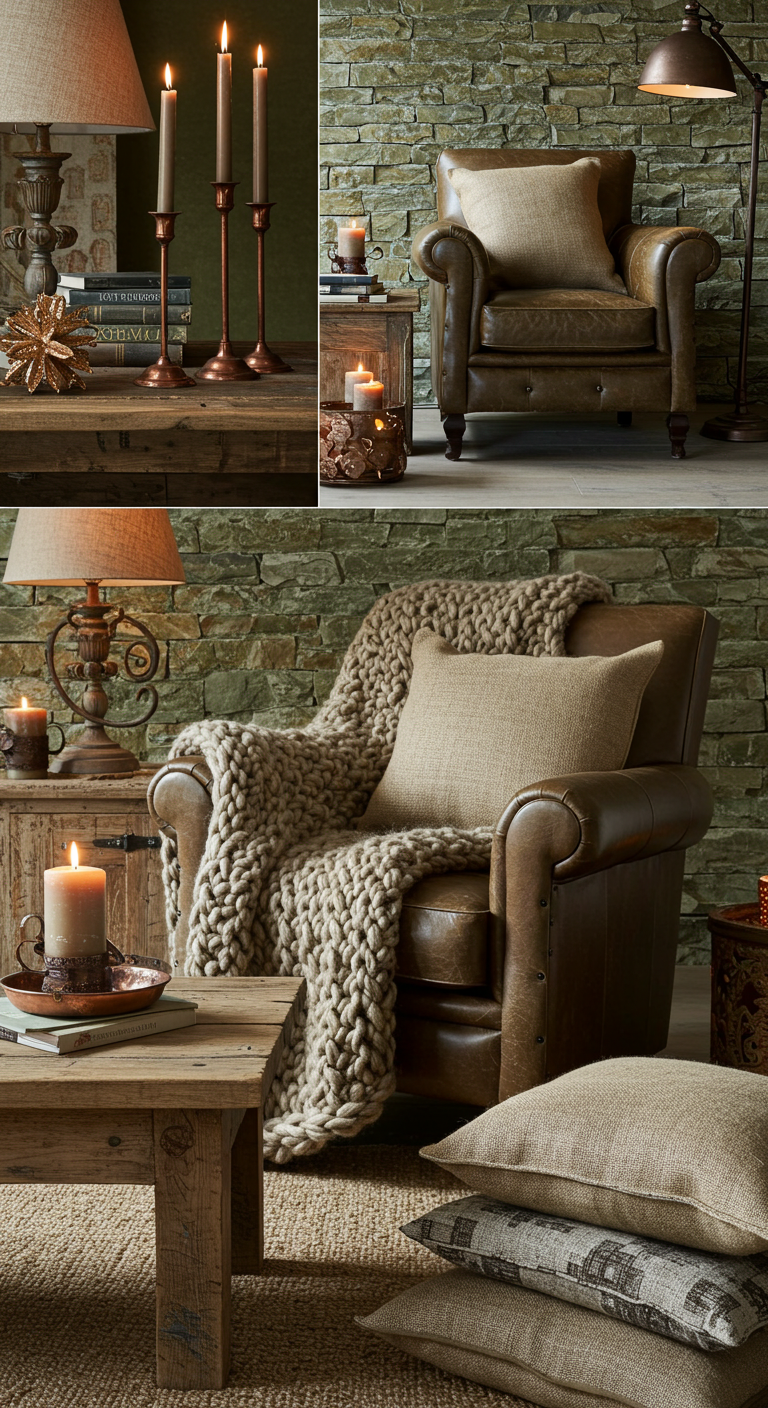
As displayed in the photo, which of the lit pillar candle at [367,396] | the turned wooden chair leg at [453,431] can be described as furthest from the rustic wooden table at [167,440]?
the turned wooden chair leg at [453,431]

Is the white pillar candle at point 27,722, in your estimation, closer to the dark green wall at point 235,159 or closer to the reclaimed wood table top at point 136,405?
the reclaimed wood table top at point 136,405

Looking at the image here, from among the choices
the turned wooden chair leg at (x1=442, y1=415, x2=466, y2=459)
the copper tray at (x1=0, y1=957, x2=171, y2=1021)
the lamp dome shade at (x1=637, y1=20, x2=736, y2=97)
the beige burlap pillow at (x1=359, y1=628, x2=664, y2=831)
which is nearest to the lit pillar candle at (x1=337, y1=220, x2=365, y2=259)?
the turned wooden chair leg at (x1=442, y1=415, x2=466, y2=459)

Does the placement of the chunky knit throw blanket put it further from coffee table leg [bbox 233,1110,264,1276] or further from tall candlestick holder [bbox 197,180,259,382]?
tall candlestick holder [bbox 197,180,259,382]

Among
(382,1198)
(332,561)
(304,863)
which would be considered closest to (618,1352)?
(382,1198)

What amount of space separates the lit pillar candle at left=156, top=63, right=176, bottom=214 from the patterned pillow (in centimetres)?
136

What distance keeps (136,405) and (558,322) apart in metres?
0.93

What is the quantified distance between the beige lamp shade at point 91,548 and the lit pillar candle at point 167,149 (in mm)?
721

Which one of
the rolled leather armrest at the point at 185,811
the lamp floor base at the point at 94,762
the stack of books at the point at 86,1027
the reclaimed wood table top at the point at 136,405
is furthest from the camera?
the lamp floor base at the point at 94,762

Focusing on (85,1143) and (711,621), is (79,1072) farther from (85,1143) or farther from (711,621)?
→ (711,621)

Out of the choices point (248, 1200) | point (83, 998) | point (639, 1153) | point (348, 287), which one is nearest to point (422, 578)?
point (348, 287)

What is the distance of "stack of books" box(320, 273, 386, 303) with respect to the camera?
7.15 feet

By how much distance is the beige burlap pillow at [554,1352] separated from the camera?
1.32 m

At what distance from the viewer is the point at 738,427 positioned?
2.39m

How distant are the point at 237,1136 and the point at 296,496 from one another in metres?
1.02
